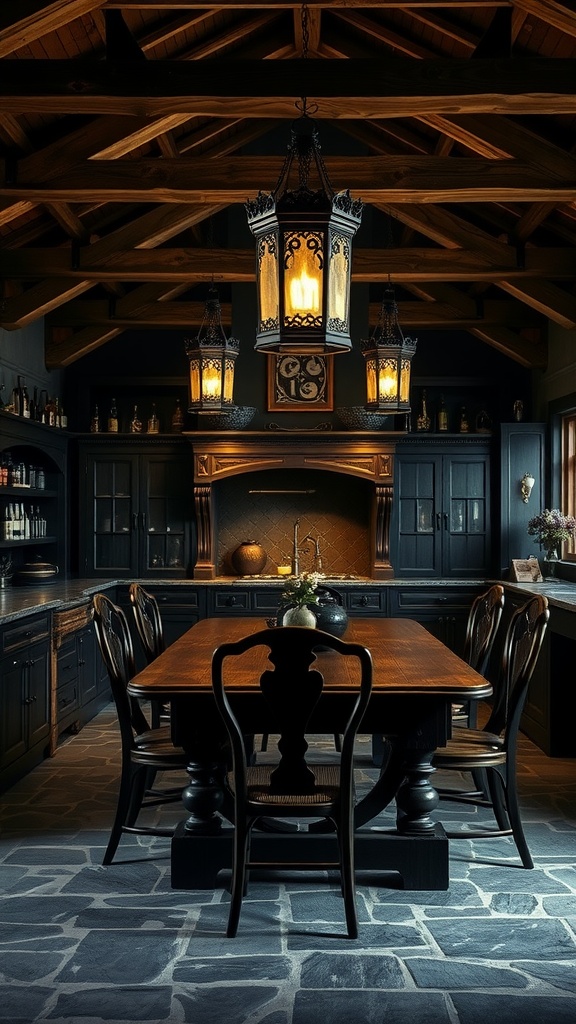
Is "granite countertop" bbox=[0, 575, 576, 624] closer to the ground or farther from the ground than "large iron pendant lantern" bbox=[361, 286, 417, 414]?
closer to the ground

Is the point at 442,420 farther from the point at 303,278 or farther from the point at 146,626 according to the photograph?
the point at 303,278

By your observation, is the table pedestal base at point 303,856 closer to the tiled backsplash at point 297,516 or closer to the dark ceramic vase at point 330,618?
the dark ceramic vase at point 330,618

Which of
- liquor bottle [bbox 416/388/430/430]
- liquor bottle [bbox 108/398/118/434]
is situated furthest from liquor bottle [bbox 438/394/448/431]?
liquor bottle [bbox 108/398/118/434]

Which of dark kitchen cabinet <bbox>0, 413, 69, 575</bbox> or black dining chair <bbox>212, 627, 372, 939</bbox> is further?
dark kitchen cabinet <bbox>0, 413, 69, 575</bbox>

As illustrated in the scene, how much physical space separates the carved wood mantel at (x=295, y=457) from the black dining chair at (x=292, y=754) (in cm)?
528

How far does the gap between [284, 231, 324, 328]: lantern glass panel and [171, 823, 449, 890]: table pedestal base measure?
2.05 metres

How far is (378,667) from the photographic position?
4.43 metres

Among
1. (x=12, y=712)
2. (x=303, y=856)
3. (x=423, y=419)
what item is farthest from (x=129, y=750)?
(x=423, y=419)

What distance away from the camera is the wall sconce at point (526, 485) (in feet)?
29.1

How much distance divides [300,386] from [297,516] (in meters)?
1.33

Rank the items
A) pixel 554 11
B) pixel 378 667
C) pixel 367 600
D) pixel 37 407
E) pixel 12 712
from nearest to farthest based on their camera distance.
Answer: pixel 378 667, pixel 554 11, pixel 12 712, pixel 37 407, pixel 367 600

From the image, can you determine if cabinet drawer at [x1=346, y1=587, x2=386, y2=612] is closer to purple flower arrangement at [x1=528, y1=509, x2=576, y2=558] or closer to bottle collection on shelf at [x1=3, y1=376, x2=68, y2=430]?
purple flower arrangement at [x1=528, y1=509, x2=576, y2=558]

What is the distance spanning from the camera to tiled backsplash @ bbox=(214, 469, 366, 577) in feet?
31.9

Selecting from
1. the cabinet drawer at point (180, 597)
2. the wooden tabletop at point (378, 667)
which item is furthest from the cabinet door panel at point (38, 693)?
the cabinet drawer at point (180, 597)
